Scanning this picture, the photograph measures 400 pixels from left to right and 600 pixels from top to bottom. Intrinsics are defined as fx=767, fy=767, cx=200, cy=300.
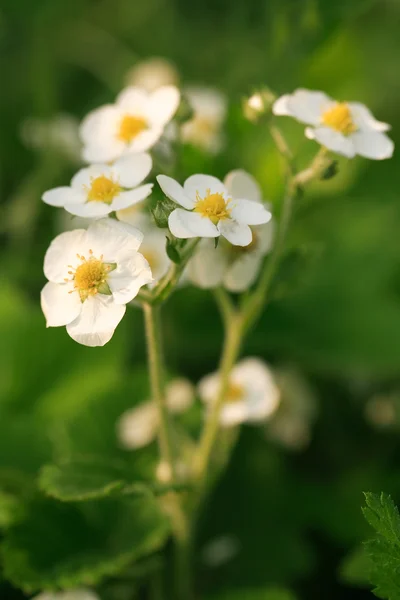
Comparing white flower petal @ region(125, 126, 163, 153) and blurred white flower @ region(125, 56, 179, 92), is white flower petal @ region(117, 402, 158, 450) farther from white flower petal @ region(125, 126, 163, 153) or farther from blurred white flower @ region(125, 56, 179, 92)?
blurred white flower @ region(125, 56, 179, 92)

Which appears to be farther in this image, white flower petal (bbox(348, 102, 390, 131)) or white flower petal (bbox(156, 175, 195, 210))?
white flower petal (bbox(348, 102, 390, 131))

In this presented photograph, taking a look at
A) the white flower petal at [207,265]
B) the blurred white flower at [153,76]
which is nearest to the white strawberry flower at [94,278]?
the white flower petal at [207,265]

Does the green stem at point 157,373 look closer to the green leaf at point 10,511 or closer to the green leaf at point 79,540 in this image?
the green leaf at point 79,540

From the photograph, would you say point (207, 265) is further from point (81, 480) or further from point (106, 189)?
point (81, 480)

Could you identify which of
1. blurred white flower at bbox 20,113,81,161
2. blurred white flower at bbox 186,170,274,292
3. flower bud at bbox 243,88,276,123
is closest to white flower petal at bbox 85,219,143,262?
blurred white flower at bbox 186,170,274,292

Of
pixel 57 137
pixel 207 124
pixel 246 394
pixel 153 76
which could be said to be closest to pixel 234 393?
pixel 246 394

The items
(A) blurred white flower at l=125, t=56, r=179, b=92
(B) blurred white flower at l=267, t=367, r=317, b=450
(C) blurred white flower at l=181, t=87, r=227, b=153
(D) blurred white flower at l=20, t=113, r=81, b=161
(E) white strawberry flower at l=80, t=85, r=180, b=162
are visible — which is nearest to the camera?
(E) white strawberry flower at l=80, t=85, r=180, b=162

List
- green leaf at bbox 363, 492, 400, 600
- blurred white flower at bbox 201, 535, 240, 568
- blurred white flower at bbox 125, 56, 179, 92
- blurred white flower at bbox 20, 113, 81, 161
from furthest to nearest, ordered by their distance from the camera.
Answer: blurred white flower at bbox 125, 56, 179, 92, blurred white flower at bbox 20, 113, 81, 161, blurred white flower at bbox 201, 535, 240, 568, green leaf at bbox 363, 492, 400, 600
